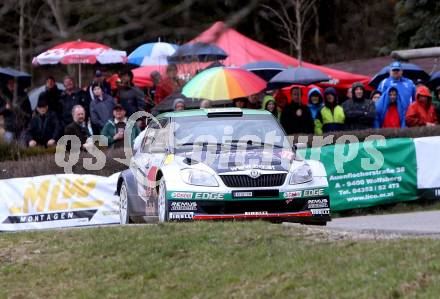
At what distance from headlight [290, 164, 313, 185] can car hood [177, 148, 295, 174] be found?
0.13 metres

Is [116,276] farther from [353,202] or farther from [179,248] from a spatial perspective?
[353,202]

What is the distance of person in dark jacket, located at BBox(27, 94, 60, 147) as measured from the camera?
1943cm

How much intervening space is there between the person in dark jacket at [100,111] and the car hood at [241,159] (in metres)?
5.89

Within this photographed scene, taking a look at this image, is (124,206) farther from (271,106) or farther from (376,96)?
(376,96)

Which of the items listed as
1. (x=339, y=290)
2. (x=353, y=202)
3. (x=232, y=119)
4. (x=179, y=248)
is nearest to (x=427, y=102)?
(x=353, y=202)

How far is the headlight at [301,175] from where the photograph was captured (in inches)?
528

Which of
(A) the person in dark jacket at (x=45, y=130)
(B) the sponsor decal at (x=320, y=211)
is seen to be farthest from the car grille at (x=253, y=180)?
(A) the person in dark jacket at (x=45, y=130)

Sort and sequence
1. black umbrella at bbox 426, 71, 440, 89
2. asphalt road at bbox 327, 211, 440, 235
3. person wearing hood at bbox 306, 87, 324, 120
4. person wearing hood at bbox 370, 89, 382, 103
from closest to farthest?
asphalt road at bbox 327, 211, 440, 235 → person wearing hood at bbox 306, 87, 324, 120 → person wearing hood at bbox 370, 89, 382, 103 → black umbrella at bbox 426, 71, 440, 89

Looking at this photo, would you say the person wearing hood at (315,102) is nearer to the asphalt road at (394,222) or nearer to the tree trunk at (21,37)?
the asphalt road at (394,222)

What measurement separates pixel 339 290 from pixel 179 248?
261 centimetres

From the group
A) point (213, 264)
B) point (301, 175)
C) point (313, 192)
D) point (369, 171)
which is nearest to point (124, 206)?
point (301, 175)

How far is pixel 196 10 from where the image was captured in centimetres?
491

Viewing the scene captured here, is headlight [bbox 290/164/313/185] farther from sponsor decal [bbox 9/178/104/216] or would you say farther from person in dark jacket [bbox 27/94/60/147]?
person in dark jacket [bbox 27/94/60/147]

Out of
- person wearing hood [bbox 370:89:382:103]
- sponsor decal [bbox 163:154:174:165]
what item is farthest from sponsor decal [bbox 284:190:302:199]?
person wearing hood [bbox 370:89:382:103]
